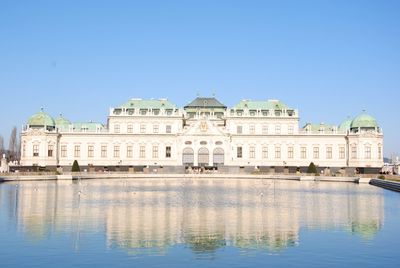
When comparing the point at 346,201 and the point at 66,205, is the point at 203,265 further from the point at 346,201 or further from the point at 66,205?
the point at 346,201

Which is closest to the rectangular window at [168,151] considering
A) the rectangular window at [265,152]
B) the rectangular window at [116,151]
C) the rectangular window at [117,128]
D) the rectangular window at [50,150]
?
the rectangular window at [116,151]

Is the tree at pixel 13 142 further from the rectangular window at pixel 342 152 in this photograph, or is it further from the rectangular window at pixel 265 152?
the rectangular window at pixel 342 152

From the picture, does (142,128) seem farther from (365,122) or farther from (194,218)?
(194,218)

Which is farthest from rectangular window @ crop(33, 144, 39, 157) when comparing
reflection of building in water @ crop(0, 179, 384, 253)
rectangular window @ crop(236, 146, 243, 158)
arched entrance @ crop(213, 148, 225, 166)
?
reflection of building in water @ crop(0, 179, 384, 253)

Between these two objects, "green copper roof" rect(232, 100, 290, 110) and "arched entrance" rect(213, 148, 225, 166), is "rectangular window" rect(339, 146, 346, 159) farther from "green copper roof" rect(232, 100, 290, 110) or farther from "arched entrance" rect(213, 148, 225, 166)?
"arched entrance" rect(213, 148, 225, 166)

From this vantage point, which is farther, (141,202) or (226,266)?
(141,202)

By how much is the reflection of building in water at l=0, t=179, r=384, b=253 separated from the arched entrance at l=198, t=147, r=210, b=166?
6570 centimetres

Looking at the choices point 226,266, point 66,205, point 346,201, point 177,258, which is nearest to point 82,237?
point 177,258

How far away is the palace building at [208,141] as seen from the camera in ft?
377

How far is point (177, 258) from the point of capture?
2192 centimetres

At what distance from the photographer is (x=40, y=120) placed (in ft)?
375

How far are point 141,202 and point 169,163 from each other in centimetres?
7300

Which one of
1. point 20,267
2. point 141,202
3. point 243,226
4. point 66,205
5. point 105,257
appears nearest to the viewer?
point 20,267

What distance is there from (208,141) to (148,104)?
15.2 metres
